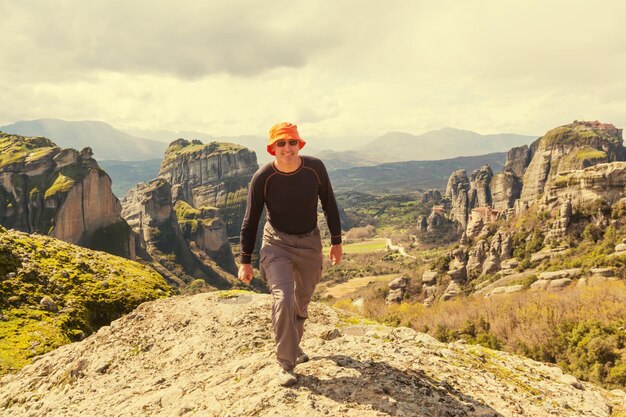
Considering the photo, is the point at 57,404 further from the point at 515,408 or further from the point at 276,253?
the point at 515,408

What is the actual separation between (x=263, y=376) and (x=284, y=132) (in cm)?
418

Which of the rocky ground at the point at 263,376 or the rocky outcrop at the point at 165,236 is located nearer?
the rocky ground at the point at 263,376

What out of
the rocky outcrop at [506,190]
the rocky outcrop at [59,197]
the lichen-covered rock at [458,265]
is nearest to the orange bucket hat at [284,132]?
the lichen-covered rock at [458,265]

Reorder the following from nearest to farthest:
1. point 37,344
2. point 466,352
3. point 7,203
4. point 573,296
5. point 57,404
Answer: point 57,404
point 466,352
point 37,344
point 573,296
point 7,203

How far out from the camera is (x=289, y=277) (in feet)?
23.4

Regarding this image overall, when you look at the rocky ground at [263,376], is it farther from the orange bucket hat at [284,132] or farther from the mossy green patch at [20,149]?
the mossy green patch at [20,149]

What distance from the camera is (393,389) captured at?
251 inches

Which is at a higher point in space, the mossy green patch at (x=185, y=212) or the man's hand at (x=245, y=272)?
the man's hand at (x=245, y=272)

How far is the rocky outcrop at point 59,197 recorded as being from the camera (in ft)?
347

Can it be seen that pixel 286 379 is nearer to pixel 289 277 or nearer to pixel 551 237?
pixel 289 277

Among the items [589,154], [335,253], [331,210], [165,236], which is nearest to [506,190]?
[589,154]

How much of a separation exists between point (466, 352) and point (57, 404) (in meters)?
8.44

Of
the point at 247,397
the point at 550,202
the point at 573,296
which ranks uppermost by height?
the point at 247,397

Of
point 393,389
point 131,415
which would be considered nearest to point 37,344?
point 131,415
